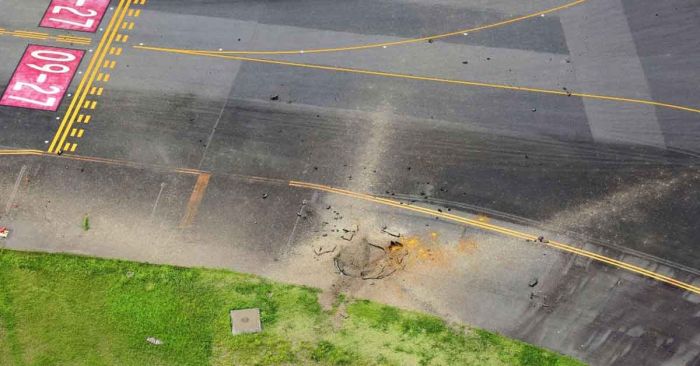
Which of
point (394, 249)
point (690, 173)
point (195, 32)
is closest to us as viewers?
point (394, 249)

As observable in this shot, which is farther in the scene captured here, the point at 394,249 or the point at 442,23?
the point at 442,23

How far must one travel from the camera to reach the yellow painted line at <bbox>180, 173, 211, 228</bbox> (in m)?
27.9

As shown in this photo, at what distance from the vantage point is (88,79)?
105 feet

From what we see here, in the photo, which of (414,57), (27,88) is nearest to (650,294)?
(414,57)

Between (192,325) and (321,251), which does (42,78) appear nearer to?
(192,325)

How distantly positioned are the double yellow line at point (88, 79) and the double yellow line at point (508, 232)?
10.4 metres

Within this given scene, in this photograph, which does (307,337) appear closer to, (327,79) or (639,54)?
(327,79)

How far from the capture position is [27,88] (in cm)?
3166

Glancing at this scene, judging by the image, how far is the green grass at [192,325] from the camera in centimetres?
2464

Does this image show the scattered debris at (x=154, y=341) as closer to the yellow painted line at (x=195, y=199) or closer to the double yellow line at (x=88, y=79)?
the yellow painted line at (x=195, y=199)

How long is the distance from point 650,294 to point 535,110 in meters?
9.52

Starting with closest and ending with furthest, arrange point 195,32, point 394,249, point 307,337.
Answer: point 307,337 < point 394,249 < point 195,32

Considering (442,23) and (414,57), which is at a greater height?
(442,23)

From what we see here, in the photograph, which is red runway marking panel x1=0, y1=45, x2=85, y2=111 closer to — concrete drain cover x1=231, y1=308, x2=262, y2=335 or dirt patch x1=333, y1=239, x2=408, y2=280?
concrete drain cover x1=231, y1=308, x2=262, y2=335
